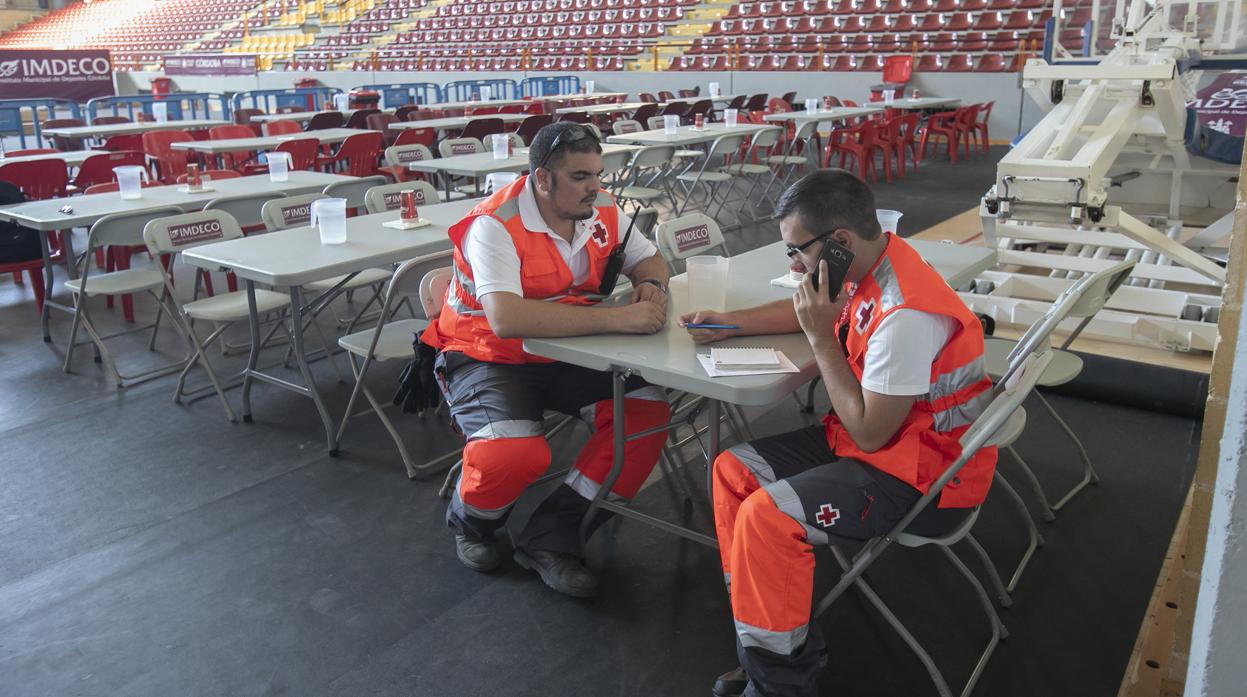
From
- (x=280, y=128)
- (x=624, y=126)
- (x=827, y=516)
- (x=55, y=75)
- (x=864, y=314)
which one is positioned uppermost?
(x=55, y=75)

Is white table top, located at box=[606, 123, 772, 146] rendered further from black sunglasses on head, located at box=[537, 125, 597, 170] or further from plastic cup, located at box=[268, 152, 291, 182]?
black sunglasses on head, located at box=[537, 125, 597, 170]

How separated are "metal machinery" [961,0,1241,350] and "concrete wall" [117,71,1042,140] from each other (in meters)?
6.96

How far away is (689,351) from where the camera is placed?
2111 millimetres

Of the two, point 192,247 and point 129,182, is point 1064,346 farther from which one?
point 129,182

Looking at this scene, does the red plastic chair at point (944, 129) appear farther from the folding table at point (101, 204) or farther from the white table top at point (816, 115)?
the folding table at point (101, 204)

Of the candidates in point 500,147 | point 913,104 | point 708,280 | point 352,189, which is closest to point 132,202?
point 352,189

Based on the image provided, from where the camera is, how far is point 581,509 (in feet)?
8.45

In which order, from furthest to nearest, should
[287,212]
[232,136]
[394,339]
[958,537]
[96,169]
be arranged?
[232,136] < [96,169] < [287,212] < [394,339] < [958,537]

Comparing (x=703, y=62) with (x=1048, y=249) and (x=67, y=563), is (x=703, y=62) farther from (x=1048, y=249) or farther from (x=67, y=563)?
(x=67, y=563)

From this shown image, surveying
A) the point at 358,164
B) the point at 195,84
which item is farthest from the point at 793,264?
the point at 195,84

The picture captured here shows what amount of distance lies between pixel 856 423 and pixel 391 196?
3.12 m

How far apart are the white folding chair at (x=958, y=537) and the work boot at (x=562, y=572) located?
2.22ft

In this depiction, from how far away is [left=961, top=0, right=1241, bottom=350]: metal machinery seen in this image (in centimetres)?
389

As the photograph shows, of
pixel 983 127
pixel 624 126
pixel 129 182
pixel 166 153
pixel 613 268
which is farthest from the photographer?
pixel 983 127
